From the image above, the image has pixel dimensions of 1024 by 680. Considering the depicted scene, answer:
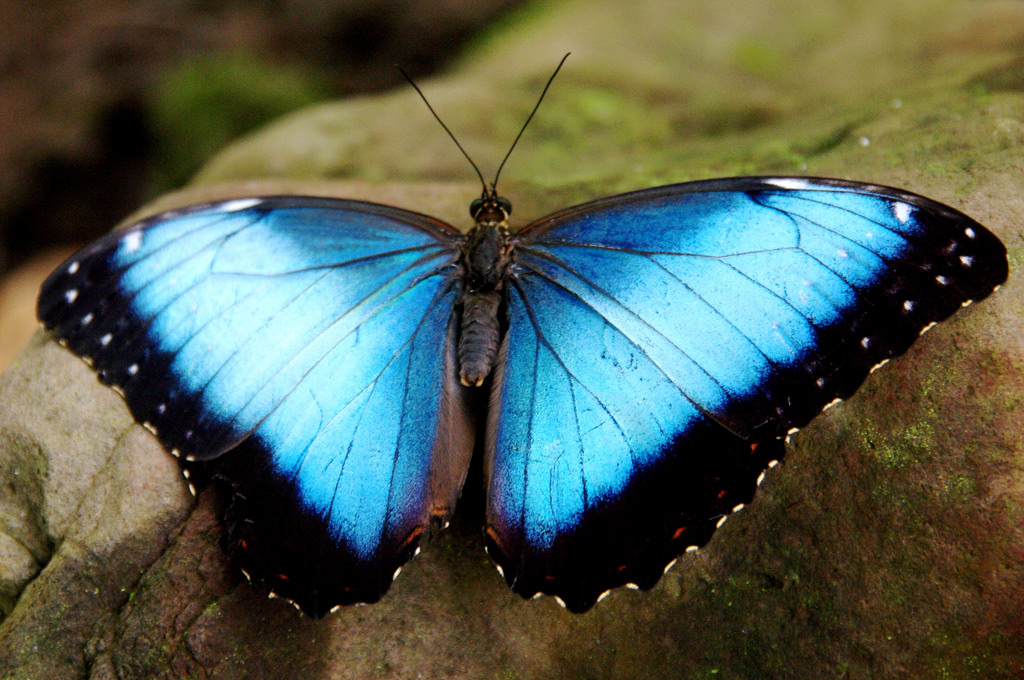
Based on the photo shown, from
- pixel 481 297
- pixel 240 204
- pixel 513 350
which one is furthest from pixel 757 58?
pixel 240 204

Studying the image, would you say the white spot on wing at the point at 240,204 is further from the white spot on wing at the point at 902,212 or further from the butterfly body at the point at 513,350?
the white spot on wing at the point at 902,212

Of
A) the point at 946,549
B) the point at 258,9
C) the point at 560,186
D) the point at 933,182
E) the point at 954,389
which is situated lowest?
the point at 946,549

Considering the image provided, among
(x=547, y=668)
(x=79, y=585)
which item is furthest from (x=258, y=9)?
(x=547, y=668)

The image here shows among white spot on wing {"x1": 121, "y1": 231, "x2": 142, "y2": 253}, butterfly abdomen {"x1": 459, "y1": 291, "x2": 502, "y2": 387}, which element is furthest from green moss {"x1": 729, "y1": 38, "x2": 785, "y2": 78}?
white spot on wing {"x1": 121, "y1": 231, "x2": 142, "y2": 253}

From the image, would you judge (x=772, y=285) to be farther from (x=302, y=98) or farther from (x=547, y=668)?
(x=302, y=98)

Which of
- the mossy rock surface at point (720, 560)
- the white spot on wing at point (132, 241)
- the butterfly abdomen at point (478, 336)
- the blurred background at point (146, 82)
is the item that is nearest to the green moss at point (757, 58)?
the blurred background at point (146, 82)

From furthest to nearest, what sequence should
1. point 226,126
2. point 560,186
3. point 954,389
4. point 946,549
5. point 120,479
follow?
point 226,126
point 560,186
point 120,479
point 954,389
point 946,549
